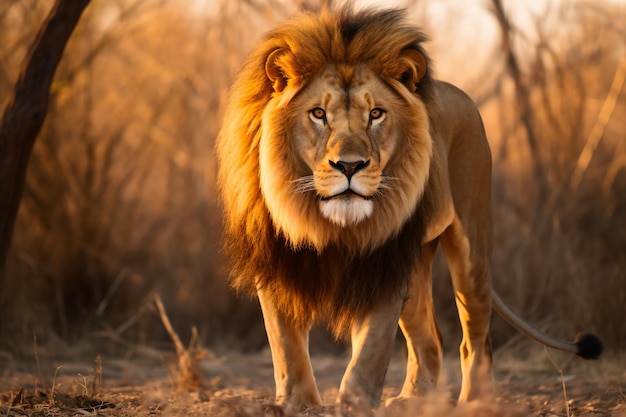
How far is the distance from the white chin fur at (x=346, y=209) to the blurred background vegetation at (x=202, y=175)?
Result: 3634 millimetres

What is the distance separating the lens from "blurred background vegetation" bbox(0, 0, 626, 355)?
7.26 metres

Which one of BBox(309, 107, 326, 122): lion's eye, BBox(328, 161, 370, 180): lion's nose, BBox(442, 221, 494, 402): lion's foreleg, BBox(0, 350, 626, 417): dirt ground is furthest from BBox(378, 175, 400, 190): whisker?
BBox(442, 221, 494, 402): lion's foreleg

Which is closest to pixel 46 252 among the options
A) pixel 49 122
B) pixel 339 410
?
pixel 49 122

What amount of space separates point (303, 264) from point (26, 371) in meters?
3.36

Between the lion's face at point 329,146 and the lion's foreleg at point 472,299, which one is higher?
the lion's face at point 329,146

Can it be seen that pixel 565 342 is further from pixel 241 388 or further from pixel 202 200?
pixel 202 200

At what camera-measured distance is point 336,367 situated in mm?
7129

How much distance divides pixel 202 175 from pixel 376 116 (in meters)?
5.46

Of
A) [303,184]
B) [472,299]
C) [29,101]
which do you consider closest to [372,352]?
[303,184]

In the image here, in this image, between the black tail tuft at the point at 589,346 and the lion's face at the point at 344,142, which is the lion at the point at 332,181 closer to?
the lion's face at the point at 344,142

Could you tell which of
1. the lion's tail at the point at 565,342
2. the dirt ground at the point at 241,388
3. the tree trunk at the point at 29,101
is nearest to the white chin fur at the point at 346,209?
the dirt ground at the point at 241,388

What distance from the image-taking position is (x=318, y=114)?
3568mm

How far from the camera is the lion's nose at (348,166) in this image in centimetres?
335

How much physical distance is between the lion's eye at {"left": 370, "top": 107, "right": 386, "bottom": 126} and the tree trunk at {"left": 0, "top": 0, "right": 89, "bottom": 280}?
2.11 m
